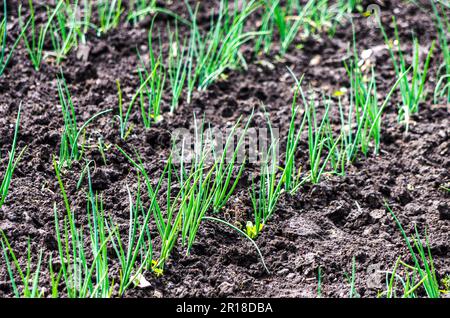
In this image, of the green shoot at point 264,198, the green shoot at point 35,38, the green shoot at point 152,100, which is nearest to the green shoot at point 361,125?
the green shoot at point 264,198

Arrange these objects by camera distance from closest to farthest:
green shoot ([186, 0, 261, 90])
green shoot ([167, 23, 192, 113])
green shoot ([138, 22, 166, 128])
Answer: green shoot ([138, 22, 166, 128]) < green shoot ([167, 23, 192, 113]) < green shoot ([186, 0, 261, 90])

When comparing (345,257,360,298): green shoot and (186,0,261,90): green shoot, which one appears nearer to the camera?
(345,257,360,298): green shoot

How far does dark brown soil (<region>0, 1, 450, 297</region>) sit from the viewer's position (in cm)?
263

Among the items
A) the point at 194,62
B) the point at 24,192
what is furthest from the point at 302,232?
the point at 194,62

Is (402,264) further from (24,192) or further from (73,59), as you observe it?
(73,59)

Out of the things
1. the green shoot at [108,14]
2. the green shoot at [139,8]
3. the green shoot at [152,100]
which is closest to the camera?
the green shoot at [152,100]

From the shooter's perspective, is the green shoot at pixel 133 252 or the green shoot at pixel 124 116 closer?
the green shoot at pixel 133 252

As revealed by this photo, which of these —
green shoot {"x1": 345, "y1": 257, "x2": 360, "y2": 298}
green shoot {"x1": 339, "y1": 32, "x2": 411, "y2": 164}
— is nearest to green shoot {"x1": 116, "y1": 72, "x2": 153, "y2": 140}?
green shoot {"x1": 339, "y1": 32, "x2": 411, "y2": 164}

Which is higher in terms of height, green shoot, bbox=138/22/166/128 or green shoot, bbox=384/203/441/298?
green shoot, bbox=138/22/166/128

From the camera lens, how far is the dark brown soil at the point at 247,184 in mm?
2631

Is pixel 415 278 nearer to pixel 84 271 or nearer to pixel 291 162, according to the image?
pixel 291 162

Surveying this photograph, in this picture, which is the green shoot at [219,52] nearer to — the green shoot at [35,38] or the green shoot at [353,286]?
the green shoot at [35,38]

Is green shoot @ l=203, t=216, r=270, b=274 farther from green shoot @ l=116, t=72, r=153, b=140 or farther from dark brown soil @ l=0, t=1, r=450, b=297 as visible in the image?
green shoot @ l=116, t=72, r=153, b=140

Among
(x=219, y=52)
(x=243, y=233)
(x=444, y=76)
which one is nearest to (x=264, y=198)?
(x=243, y=233)
